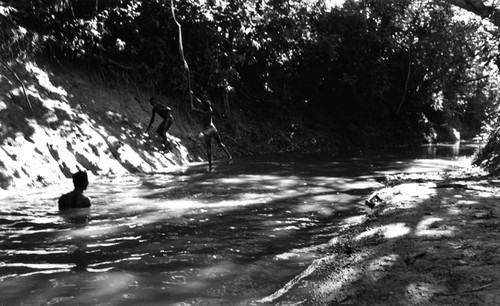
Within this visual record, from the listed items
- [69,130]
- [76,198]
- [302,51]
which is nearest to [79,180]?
[76,198]

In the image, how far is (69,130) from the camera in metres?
12.2

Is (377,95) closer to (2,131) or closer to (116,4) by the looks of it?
(116,4)

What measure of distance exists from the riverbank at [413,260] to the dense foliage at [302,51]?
11326 millimetres

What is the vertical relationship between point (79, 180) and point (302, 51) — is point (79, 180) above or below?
below

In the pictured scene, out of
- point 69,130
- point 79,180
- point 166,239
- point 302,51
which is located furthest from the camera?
point 302,51

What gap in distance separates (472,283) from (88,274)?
10.4 ft

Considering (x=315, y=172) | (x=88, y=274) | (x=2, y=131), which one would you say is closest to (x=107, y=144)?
(x=2, y=131)

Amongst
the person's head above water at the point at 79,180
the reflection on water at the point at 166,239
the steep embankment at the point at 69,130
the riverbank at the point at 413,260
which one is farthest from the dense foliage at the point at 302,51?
the riverbank at the point at 413,260

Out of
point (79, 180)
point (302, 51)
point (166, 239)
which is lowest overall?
point (166, 239)

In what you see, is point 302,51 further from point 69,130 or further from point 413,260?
point 413,260

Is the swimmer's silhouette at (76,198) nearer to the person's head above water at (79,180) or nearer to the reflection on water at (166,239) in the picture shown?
the person's head above water at (79,180)

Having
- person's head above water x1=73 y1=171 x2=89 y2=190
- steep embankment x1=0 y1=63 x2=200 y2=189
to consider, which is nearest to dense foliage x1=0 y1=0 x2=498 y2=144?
steep embankment x1=0 y1=63 x2=200 y2=189

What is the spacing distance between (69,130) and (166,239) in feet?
23.9

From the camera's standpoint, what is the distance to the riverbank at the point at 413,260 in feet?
12.3
